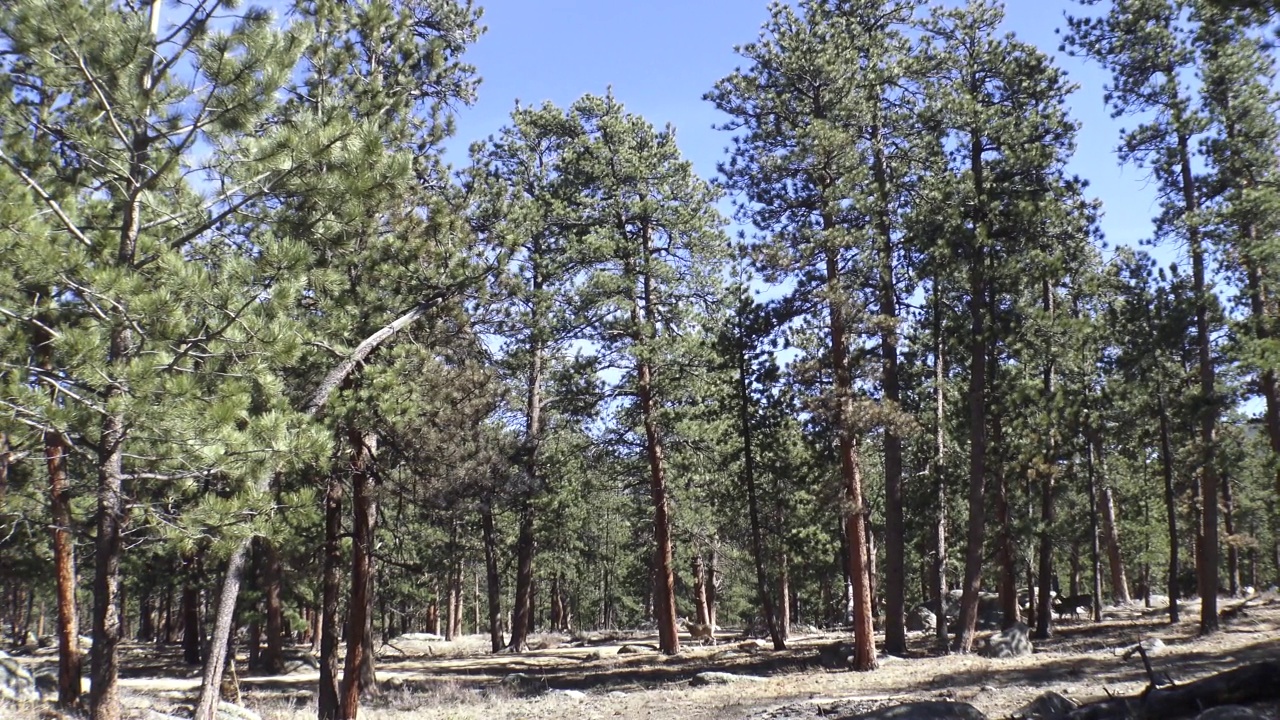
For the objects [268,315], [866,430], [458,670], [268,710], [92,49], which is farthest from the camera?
[458,670]

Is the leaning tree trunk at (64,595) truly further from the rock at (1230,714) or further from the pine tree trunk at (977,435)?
the pine tree trunk at (977,435)

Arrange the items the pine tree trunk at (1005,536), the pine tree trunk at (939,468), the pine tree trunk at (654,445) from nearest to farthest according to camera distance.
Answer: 1. the pine tree trunk at (1005,536)
2. the pine tree trunk at (939,468)
3. the pine tree trunk at (654,445)

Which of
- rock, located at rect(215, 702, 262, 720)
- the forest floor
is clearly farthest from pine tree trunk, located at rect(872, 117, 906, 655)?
rock, located at rect(215, 702, 262, 720)

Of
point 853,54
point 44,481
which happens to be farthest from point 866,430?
point 44,481

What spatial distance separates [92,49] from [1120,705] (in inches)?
480

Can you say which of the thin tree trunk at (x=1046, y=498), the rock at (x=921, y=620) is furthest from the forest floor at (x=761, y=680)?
the rock at (x=921, y=620)

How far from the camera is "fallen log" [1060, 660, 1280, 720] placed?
912 centimetres

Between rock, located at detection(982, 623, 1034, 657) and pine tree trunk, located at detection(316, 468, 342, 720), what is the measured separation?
1329 centimetres

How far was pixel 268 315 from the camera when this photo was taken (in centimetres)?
880

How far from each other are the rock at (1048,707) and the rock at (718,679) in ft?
24.7

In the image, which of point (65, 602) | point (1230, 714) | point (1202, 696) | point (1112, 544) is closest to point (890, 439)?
point (1202, 696)

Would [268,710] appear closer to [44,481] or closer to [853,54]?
[44,481]

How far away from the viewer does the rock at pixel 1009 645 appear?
19.2 meters

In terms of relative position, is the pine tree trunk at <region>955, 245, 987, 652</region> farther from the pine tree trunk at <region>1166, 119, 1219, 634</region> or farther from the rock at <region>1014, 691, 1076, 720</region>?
the rock at <region>1014, 691, 1076, 720</region>
